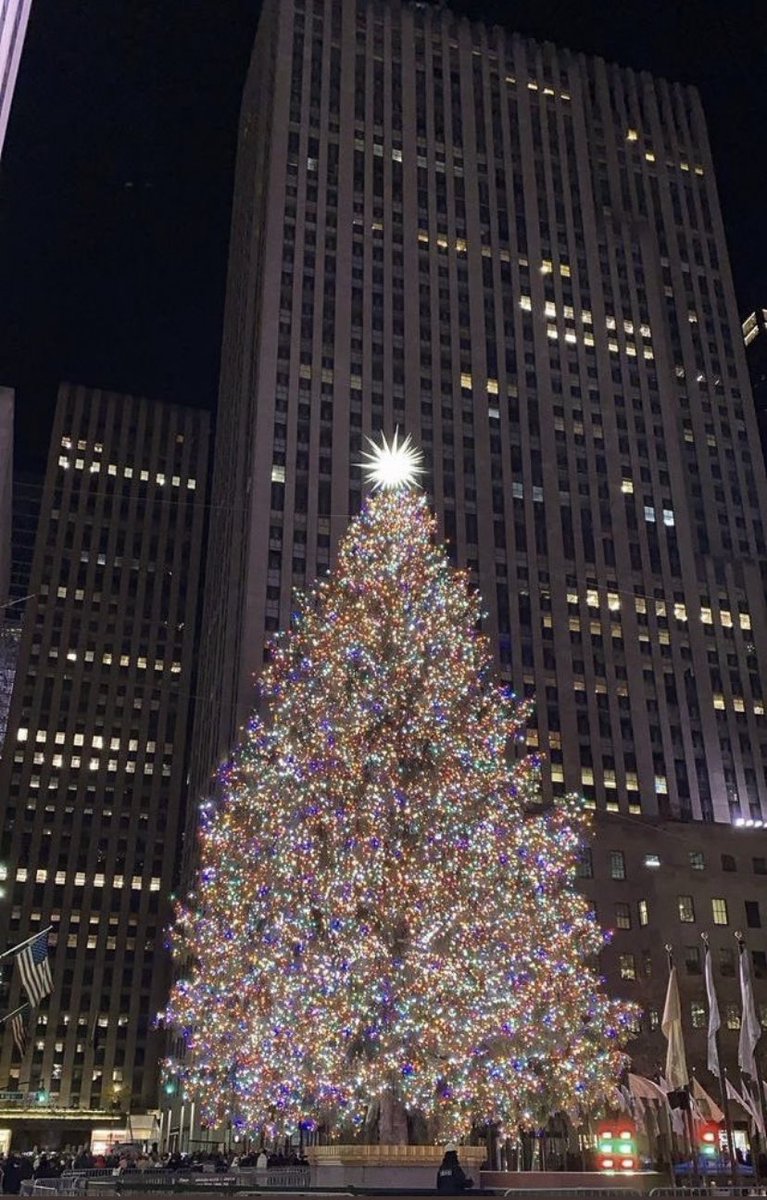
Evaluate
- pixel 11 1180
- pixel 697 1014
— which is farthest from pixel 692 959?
pixel 11 1180

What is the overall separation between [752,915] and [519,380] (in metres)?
53.7

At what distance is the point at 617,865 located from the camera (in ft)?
177

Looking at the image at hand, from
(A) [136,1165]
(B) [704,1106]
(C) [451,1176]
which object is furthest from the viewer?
(A) [136,1165]

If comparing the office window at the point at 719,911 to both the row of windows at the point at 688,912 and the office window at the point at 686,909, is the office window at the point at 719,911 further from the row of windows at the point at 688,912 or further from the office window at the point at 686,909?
the office window at the point at 686,909

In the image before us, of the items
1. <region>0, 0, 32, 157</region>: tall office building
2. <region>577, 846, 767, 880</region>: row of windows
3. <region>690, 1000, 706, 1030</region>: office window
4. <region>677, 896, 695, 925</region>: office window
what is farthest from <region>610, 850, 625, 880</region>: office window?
<region>0, 0, 32, 157</region>: tall office building

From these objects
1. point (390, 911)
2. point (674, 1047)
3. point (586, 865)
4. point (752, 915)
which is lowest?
point (674, 1047)

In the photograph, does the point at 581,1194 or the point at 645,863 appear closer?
the point at 581,1194

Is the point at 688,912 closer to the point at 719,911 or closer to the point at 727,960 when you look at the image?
the point at 719,911

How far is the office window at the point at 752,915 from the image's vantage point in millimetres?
53281

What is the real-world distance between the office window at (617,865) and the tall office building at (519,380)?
21.9 m

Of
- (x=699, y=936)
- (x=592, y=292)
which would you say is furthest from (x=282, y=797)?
(x=592, y=292)

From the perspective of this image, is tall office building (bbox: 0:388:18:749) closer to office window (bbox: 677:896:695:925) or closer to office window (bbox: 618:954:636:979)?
office window (bbox: 618:954:636:979)

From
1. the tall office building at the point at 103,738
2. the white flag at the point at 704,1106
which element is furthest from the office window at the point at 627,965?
the tall office building at the point at 103,738

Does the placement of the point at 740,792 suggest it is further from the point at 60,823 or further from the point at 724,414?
the point at 60,823
